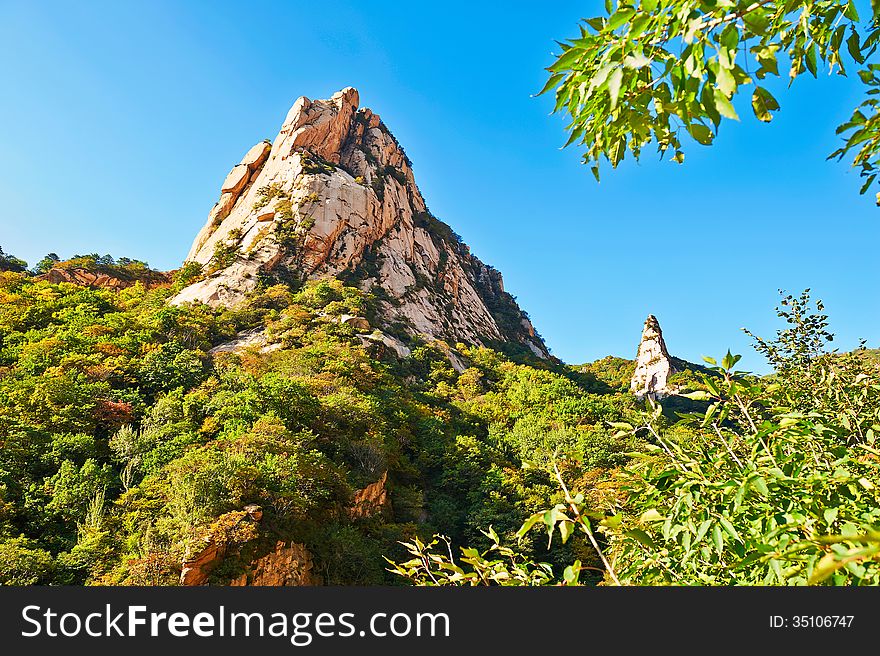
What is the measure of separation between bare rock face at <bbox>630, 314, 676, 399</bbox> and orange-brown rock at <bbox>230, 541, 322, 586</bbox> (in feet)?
154

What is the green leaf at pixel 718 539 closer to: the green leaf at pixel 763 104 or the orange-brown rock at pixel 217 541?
the green leaf at pixel 763 104

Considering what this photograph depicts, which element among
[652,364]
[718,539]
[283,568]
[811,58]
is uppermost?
[652,364]

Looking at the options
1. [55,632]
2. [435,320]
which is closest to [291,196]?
[435,320]

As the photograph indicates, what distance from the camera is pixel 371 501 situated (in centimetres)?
1574

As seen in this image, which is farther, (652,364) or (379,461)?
(652,364)

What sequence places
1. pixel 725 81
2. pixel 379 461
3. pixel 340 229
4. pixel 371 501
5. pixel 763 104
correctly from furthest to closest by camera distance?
pixel 340 229, pixel 379 461, pixel 371 501, pixel 763 104, pixel 725 81

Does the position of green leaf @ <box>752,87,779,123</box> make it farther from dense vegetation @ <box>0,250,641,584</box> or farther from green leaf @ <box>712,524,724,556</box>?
green leaf @ <box>712,524,724,556</box>

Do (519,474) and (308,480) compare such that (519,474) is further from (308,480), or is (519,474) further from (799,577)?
(799,577)

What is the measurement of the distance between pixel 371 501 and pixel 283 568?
17.6 ft

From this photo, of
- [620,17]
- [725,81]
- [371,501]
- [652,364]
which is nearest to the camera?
[725,81]

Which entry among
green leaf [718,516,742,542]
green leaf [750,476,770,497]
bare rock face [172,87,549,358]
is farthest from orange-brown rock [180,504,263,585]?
bare rock face [172,87,549,358]

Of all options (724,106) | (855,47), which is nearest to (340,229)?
(855,47)

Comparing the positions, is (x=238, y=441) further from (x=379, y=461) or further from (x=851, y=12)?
(x=851, y=12)

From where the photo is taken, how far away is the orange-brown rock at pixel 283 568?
9.89 metres
